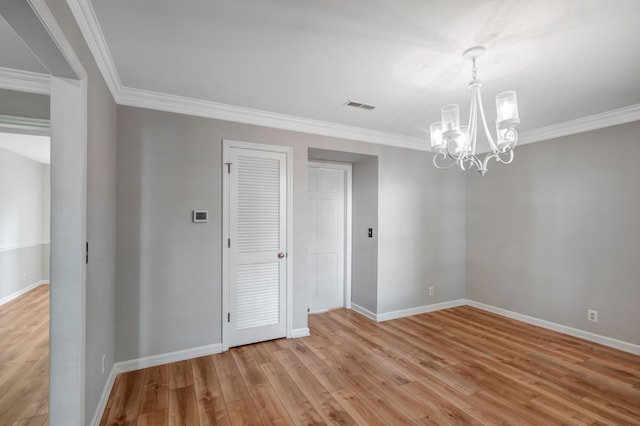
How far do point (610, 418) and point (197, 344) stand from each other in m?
3.37

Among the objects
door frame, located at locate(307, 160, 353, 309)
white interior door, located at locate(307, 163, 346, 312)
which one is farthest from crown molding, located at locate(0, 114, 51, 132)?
door frame, located at locate(307, 160, 353, 309)

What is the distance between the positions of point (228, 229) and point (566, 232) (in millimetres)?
3981

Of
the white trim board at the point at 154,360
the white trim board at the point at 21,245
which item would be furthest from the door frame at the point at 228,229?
the white trim board at the point at 21,245

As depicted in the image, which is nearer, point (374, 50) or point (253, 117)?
point (374, 50)

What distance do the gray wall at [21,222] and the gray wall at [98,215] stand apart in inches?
156

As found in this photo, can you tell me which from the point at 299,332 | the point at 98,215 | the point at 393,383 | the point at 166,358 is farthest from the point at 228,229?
the point at 393,383

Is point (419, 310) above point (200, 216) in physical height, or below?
below

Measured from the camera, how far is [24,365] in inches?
107

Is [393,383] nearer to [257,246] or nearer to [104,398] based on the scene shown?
[257,246]

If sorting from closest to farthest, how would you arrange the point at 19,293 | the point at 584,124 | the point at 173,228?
the point at 173,228 < the point at 584,124 < the point at 19,293

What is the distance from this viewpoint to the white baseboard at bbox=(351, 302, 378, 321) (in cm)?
410

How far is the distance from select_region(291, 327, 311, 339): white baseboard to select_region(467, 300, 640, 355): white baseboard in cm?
278

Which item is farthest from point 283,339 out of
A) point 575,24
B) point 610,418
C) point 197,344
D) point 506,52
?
point 575,24

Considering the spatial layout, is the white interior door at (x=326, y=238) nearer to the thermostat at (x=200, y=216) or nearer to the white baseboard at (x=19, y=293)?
the thermostat at (x=200, y=216)
